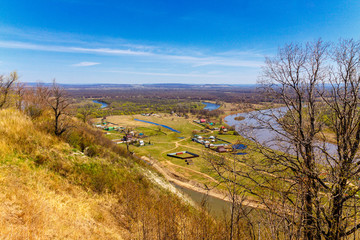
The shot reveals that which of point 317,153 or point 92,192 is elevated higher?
point 317,153

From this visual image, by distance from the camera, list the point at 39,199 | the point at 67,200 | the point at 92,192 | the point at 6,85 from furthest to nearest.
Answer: the point at 6,85 < the point at 92,192 < the point at 67,200 < the point at 39,199

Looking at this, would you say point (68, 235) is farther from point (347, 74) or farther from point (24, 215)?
point (347, 74)

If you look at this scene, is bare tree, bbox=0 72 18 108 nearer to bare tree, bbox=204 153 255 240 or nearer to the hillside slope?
the hillside slope

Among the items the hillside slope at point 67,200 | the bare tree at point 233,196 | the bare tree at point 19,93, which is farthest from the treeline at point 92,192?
the bare tree at point 19,93

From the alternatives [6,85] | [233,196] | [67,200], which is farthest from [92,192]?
[6,85]

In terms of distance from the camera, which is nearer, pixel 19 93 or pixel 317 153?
pixel 317 153

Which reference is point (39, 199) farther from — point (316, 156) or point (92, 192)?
point (316, 156)

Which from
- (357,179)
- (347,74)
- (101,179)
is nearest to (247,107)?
(347,74)

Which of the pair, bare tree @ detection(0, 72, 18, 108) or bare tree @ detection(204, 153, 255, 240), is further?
bare tree @ detection(0, 72, 18, 108)

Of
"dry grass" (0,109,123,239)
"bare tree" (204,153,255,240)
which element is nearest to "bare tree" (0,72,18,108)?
"dry grass" (0,109,123,239)

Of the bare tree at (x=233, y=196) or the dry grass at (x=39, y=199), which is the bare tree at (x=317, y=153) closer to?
the bare tree at (x=233, y=196)

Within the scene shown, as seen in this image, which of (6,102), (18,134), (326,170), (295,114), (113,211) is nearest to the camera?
(326,170)
